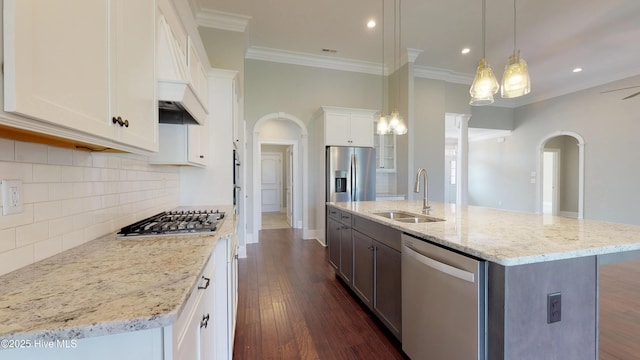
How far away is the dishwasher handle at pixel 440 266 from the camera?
122 cm

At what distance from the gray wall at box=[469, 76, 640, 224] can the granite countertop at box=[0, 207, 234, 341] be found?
24.9ft

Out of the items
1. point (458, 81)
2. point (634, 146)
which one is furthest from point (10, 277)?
point (634, 146)

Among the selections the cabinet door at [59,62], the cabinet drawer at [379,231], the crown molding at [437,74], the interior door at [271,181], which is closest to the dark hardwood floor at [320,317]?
the cabinet drawer at [379,231]

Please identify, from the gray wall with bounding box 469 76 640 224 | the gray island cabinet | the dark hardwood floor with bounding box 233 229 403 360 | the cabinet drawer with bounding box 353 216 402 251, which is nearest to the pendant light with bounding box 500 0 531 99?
the gray island cabinet

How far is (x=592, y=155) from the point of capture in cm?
562

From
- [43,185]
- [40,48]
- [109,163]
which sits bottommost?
[43,185]

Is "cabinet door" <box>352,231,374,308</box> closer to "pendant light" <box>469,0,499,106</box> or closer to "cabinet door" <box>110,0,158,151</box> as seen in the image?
"pendant light" <box>469,0,499,106</box>

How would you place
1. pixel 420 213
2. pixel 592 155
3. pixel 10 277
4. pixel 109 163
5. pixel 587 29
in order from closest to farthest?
pixel 10 277
pixel 109 163
pixel 420 213
pixel 587 29
pixel 592 155

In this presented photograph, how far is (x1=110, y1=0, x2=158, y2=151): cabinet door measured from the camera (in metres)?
0.96

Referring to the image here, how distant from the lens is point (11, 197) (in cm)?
87

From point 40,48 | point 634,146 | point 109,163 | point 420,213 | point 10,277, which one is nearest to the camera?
point 40,48

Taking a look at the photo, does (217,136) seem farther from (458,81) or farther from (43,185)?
(458,81)

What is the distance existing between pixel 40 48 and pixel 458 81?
6.63 m

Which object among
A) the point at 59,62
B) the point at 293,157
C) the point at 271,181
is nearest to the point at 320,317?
the point at 59,62
